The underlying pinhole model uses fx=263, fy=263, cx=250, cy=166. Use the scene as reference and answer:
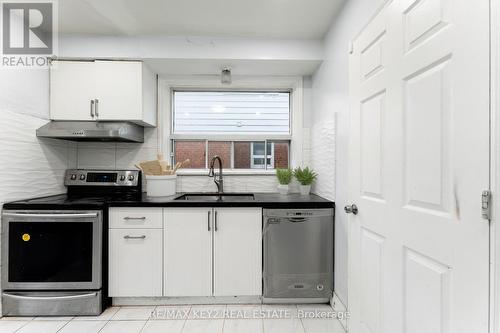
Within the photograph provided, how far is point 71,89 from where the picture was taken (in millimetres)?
2414

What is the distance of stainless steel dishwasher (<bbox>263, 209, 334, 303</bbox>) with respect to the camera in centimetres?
214

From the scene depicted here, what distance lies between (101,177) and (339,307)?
249cm

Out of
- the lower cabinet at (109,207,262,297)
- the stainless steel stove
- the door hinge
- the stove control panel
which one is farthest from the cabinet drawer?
the door hinge

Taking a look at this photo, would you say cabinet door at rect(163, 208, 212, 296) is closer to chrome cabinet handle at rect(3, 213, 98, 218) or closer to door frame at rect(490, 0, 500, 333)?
chrome cabinet handle at rect(3, 213, 98, 218)

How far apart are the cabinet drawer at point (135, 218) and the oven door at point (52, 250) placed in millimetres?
107

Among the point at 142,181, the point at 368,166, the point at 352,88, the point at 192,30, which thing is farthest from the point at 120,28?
the point at 368,166

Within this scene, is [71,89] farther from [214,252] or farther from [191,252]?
[214,252]

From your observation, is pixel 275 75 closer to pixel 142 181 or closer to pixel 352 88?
pixel 352 88

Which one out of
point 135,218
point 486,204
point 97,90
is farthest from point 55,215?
point 486,204

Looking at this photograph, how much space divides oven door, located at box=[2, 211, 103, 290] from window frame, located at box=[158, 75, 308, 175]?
3.57 ft

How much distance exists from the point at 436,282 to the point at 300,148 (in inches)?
79.6

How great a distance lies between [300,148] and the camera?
287 cm

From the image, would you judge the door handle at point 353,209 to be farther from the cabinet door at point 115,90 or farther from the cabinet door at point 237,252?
the cabinet door at point 115,90

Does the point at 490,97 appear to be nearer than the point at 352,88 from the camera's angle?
Yes
